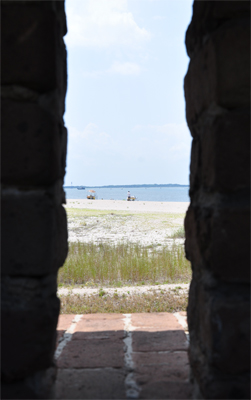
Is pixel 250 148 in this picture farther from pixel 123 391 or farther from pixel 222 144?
pixel 123 391

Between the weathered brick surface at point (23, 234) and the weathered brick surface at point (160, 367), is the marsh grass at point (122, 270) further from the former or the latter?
the weathered brick surface at point (23, 234)

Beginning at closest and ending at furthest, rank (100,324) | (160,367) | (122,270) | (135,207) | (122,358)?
1. (160,367)
2. (122,358)
3. (100,324)
4. (122,270)
5. (135,207)

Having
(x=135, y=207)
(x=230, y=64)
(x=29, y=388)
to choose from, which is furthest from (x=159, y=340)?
(x=135, y=207)

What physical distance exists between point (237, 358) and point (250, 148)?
710 millimetres

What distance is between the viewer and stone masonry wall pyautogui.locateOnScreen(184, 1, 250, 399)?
1.14m

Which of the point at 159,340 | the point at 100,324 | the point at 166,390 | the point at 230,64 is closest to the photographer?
the point at 230,64

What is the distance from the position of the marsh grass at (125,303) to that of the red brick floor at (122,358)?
1.32 ft

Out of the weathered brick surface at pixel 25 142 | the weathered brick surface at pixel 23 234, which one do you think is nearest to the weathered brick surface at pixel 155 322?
the weathered brick surface at pixel 23 234

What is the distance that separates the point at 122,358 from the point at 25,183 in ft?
3.82

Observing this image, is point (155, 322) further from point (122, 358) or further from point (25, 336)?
point (25, 336)

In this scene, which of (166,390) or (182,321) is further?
(182,321)

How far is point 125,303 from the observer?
3.20 m

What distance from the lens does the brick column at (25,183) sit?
1157 millimetres

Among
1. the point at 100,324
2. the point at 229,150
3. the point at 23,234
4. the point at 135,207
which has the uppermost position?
the point at 229,150
